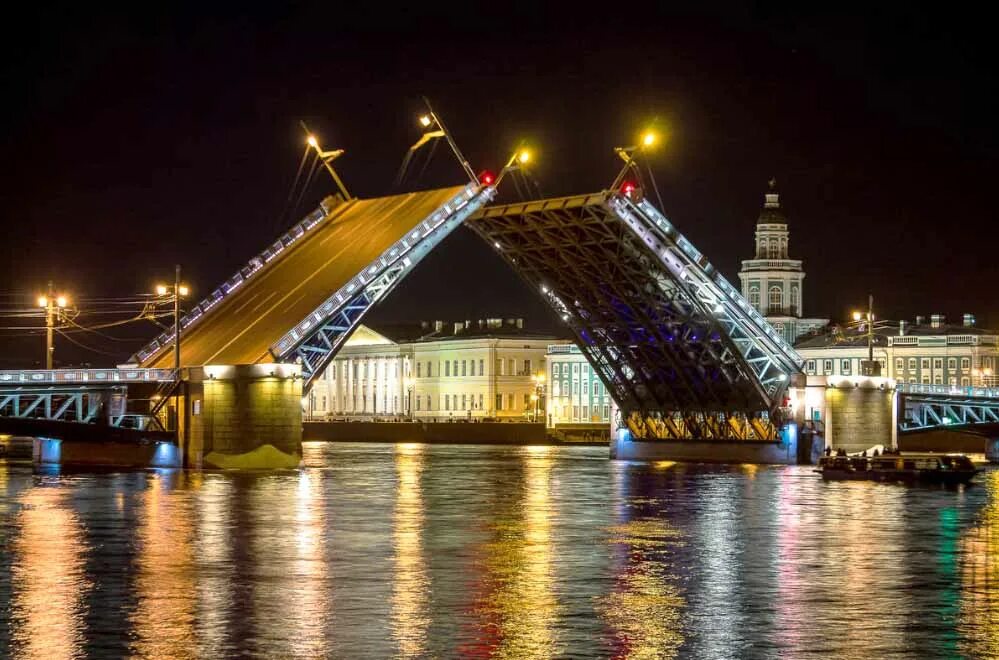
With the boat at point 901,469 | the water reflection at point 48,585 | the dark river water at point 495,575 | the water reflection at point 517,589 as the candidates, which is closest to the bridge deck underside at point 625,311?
the boat at point 901,469

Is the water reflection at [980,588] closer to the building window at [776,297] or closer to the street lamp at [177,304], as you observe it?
the street lamp at [177,304]

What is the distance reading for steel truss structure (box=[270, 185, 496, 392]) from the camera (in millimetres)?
69625

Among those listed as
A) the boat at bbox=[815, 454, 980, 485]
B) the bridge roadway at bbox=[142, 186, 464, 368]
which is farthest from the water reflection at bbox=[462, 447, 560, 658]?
the bridge roadway at bbox=[142, 186, 464, 368]

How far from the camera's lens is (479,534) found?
1486 inches

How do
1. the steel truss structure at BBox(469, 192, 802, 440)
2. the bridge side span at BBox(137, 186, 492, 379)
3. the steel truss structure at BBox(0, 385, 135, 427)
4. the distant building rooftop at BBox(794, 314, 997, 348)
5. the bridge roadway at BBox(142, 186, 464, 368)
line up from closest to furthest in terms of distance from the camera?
1. the bridge side span at BBox(137, 186, 492, 379)
2. the steel truss structure at BBox(469, 192, 802, 440)
3. the bridge roadway at BBox(142, 186, 464, 368)
4. the steel truss structure at BBox(0, 385, 135, 427)
5. the distant building rooftop at BBox(794, 314, 997, 348)

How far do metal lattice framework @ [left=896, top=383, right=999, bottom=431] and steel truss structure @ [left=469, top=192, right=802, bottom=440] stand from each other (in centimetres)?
696

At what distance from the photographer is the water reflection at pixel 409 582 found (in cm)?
2248

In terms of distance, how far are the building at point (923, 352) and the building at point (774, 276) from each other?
22.8 metres

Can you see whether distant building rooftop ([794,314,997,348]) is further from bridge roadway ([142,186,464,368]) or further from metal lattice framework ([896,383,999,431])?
bridge roadway ([142,186,464,368])

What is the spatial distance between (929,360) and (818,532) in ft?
380

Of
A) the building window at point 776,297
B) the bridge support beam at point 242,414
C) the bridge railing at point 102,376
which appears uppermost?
the building window at point 776,297

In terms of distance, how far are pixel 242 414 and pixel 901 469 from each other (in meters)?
23.3

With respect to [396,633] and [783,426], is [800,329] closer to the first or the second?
[783,426]

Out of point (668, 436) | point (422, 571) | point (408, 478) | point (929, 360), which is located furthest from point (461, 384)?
point (422, 571)
